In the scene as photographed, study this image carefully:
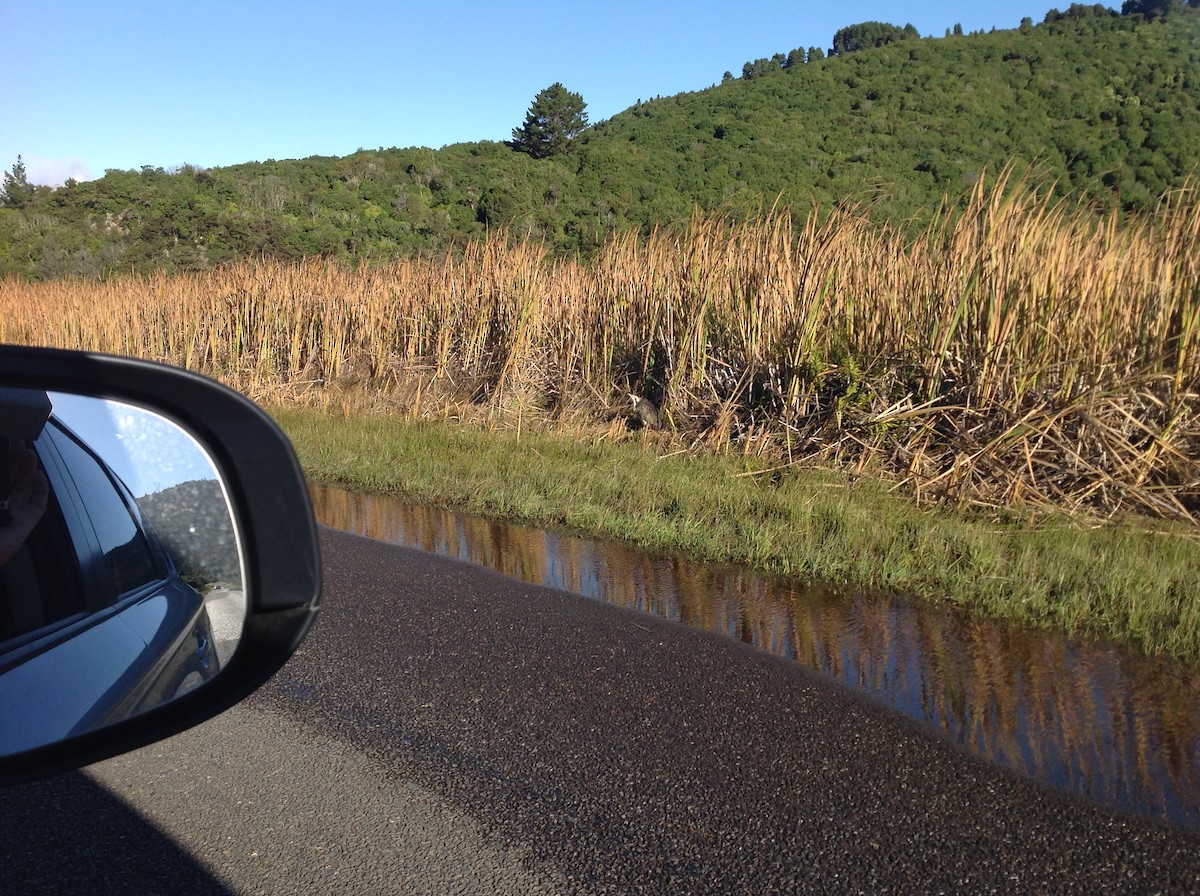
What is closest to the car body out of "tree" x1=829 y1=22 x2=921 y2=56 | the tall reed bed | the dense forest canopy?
the tall reed bed

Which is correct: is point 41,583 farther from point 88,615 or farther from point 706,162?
point 706,162

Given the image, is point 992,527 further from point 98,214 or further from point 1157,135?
point 98,214

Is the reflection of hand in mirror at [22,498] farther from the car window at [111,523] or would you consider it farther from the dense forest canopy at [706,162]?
the dense forest canopy at [706,162]

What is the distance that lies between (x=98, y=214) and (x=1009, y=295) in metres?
43.7

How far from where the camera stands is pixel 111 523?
1.76 metres

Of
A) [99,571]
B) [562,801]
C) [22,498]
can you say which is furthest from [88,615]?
[562,801]

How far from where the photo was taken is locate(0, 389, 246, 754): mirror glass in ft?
5.06

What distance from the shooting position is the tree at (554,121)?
172ft

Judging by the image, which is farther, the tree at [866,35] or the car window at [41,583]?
the tree at [866,35]

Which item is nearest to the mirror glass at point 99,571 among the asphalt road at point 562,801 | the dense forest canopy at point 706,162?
the asphalt road at point 562,801

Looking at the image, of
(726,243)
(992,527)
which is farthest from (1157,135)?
(992,527)

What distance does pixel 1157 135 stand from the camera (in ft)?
116

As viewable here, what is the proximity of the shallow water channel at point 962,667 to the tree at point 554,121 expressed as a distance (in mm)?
48587

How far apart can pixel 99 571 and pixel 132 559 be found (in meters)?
0.08
